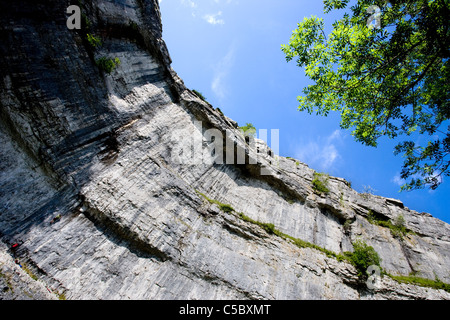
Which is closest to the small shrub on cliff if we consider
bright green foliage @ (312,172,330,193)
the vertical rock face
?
the vertical rock face

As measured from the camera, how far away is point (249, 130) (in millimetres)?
22375

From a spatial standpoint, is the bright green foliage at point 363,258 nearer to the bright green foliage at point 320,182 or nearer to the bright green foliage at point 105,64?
the bright green foliage at point 320,182

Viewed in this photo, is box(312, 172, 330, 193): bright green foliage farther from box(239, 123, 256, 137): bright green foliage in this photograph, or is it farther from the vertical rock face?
box(239, 123, 256, 137): bright green foliage

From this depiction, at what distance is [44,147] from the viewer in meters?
11.3

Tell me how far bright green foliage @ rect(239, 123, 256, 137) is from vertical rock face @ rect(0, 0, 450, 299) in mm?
3280

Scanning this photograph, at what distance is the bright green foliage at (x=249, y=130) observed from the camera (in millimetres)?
22188

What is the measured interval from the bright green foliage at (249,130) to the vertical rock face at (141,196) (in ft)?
10.8

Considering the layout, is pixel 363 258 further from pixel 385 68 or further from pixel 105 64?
pixel 105 64

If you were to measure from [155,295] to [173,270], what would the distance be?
1.35 meters

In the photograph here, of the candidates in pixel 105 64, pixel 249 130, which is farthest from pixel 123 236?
pixel 249 130

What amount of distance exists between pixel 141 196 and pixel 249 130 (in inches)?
511

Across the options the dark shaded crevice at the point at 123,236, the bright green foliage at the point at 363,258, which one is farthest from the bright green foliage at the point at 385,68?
the dark shaded crevice at the point at 123,236

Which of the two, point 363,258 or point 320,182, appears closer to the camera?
point 363,258

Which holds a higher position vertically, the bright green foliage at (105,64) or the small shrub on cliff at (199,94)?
the small shrub on cliff at (199,94)
